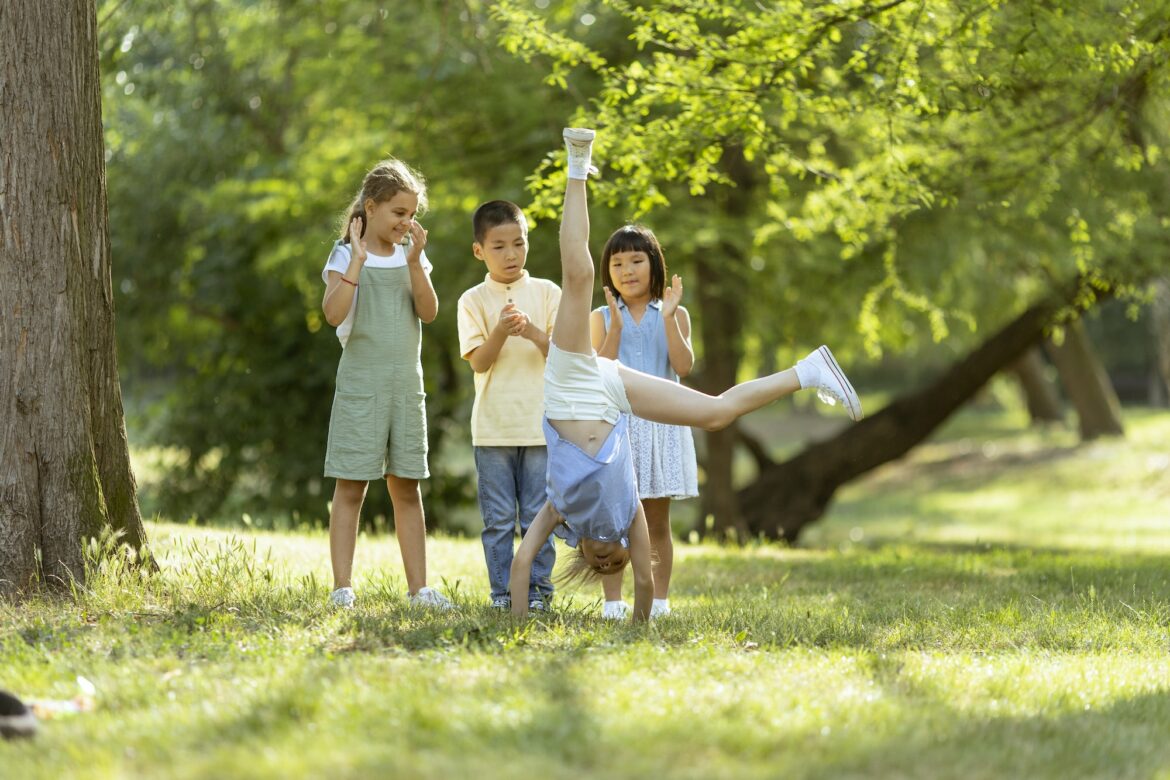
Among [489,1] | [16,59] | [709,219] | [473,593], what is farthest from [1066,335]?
[16,59]

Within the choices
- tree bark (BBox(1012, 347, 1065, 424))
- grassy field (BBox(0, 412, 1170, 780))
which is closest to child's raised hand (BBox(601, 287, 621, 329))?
grassy field (BBox(0, 412, 1170, 780))

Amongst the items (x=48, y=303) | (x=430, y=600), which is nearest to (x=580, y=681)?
(x=430, y=600)

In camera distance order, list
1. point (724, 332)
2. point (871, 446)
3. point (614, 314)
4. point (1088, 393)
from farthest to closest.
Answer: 1. point (1088, 393)
2. point (871, 446)
3. point (724, 332)
4. point (614, 314)

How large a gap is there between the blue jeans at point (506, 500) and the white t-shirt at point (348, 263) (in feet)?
2.72

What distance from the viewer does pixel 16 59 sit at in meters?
5.52

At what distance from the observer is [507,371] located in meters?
5.81

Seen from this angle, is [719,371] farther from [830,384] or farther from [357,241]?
[357,241]

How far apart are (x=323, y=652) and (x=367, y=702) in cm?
78

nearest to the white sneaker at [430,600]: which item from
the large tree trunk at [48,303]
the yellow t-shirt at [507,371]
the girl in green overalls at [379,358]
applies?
the girl in green overalls at [379,358]

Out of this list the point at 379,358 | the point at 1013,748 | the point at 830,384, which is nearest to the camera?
the point at 1013,748

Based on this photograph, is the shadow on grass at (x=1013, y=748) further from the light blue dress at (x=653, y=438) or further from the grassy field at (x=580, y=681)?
the light blue dress at (x=653, y=438)

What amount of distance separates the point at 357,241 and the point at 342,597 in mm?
1572

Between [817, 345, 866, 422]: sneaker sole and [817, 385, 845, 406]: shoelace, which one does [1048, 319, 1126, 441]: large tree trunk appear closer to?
[817, 345, 866, 422]: sneaker sole

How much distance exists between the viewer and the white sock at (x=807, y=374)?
5469mm
